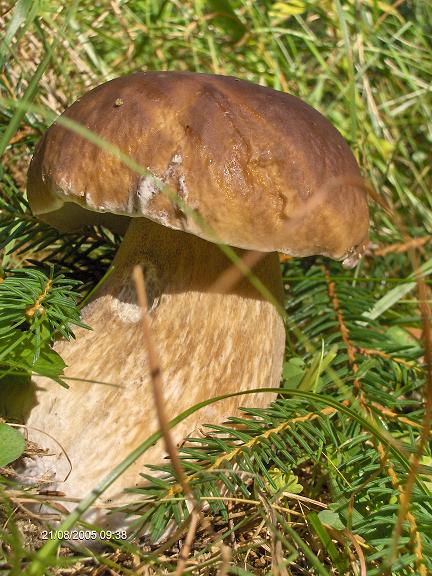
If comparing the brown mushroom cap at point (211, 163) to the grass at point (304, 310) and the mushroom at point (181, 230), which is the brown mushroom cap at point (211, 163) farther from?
the grass at point (304, 310)

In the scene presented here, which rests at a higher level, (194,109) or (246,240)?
(194,109)

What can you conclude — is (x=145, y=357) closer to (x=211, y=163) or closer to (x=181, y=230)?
(x=181, y=230)

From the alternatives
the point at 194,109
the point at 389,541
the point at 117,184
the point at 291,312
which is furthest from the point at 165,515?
the point at 291,312

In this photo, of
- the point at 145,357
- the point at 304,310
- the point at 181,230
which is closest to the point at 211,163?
the point at 181,230

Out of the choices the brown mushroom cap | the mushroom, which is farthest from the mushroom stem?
the brown mushroom cap

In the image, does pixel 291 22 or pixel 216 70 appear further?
pixel 291 22

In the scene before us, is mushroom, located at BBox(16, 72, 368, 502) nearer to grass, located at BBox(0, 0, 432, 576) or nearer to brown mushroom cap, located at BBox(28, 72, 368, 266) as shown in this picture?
brown mushroom cap, located at BBox(28, 72, 368, 266)

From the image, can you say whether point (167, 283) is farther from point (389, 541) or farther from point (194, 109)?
point (389, 541)
